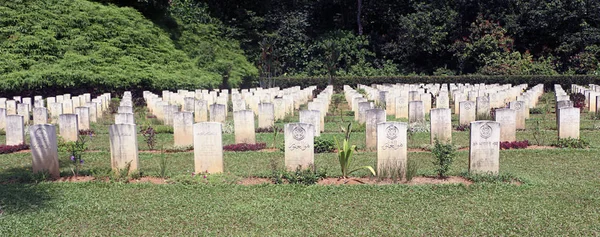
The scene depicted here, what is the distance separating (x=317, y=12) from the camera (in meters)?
54.0

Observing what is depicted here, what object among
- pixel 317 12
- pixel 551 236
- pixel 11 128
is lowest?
pixel 551 236

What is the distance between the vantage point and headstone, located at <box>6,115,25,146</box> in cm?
1359

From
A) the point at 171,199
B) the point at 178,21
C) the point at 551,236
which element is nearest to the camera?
the point at 551,236

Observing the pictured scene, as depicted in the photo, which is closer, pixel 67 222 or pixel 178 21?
pixel 67 222

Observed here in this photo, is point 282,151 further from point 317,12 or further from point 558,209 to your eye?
point 317,12

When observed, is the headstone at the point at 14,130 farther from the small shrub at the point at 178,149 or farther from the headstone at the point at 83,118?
the small shrub at the point at 178,149

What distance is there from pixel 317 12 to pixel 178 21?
1608 cm

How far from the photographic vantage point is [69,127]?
1418 centimetres

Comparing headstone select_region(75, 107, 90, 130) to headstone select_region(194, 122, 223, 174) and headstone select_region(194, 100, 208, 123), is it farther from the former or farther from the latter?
headstone select_region(194, 122, 223, 174)

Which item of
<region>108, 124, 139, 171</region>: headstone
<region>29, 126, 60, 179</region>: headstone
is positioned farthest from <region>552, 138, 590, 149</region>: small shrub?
<region>29, 126, 60, 179</region>: headstone

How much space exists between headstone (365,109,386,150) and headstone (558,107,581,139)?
158 inches

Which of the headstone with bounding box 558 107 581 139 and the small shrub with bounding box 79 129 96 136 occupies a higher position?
the headstone with bounding box 558 107 581 139

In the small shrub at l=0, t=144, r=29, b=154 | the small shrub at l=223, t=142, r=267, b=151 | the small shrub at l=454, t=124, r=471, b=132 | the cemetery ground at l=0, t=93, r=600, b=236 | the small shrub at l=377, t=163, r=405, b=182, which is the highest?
the small shrub at l=454, t=124, r=471, b=132

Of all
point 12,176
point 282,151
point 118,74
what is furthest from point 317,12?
point 12,176
